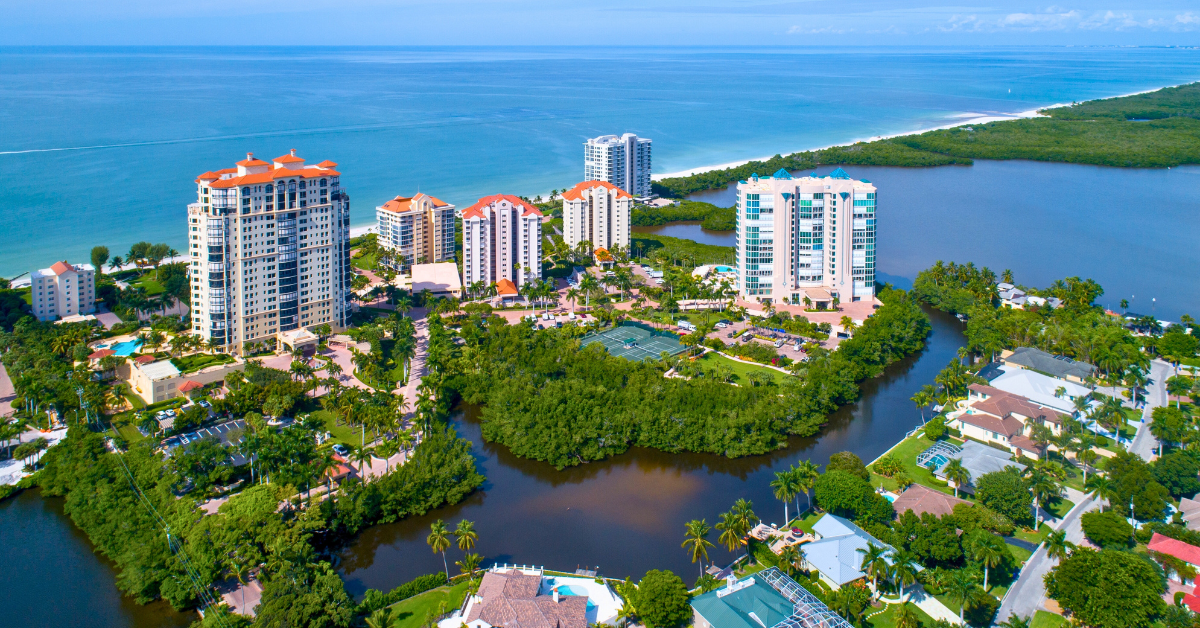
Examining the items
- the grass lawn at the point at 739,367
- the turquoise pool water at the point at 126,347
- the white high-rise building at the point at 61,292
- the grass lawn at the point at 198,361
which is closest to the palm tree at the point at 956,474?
the grass lawn at the point at 739,367

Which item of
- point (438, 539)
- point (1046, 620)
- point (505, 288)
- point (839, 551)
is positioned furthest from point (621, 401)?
point (505, 288)

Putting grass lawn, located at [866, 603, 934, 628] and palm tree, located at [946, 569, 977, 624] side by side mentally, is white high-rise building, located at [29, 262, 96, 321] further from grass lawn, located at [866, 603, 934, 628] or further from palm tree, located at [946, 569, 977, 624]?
palm tree, located at [946, 569, 977, 624]

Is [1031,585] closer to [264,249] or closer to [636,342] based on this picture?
[636,342]

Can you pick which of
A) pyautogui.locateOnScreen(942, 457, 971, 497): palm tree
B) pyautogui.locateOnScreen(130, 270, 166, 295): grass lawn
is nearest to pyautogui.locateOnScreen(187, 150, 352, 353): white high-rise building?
pyautogui.locateOnScreen(130, 270, 166, 295): grass lawn

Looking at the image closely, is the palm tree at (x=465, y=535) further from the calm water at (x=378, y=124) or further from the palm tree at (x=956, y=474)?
the calm water at (x=378, y=124)

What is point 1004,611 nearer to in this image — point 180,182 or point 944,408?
point 944,408

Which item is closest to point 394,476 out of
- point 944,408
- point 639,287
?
point 944,408

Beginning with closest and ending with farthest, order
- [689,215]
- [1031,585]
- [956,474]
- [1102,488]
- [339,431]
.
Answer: [1031,585] → [1102,488] → [956,474] → [339,431] → [689,215]
